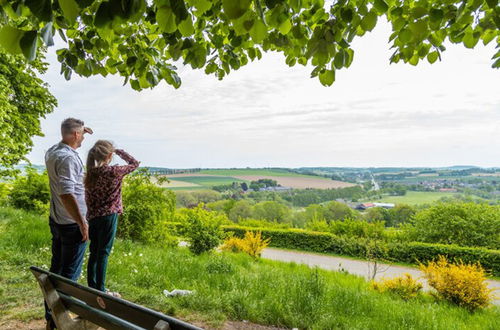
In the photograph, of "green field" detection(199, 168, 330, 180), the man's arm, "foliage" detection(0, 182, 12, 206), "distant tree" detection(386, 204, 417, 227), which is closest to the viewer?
the man's arm

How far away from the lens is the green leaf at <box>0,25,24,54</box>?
0.98 meters

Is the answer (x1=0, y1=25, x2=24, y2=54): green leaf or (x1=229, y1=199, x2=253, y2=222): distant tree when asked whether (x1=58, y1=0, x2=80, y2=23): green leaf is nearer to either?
(x1=0, y1=25, x2=24, y2=54): green leaf

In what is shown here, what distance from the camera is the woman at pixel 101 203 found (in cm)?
301

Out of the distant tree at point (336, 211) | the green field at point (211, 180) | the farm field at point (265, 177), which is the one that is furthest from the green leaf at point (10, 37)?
the farm field at point (265, 177)

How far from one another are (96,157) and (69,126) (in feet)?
1.50

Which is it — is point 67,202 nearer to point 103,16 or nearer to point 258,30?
point 103,16

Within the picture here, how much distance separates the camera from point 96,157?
312 cm

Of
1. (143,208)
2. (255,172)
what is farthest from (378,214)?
(255,172)

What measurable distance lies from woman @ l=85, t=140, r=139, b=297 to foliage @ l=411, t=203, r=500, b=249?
18398 millimetres

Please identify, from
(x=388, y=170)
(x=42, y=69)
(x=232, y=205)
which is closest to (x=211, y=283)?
(x=42, y=69)

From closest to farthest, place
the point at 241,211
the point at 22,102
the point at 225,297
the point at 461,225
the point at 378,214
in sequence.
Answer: the point at 225,297 < the point at 22,102 < the point at 461,225 < the point at 378,214 < the point at 241,211

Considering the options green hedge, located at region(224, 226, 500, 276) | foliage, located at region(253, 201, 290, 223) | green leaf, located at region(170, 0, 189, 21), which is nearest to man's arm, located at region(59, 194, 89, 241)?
green leaf, located at region(170, 0, 189, 21)

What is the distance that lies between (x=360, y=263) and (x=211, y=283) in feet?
41.9

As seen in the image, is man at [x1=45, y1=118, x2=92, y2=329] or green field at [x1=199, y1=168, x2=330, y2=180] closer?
man at [x1=45, y1=118, x2=92, y2=329]
